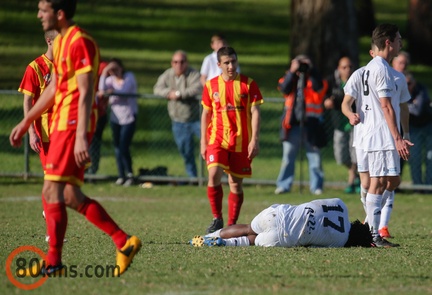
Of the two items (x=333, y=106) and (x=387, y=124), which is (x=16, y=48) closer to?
(x=333, y=106)

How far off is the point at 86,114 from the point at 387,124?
404 cm

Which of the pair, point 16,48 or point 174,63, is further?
point 16,48

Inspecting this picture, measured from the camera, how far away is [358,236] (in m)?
10.7

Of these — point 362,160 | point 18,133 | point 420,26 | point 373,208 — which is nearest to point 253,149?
point 362,160

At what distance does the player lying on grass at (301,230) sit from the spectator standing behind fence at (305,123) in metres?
7.55

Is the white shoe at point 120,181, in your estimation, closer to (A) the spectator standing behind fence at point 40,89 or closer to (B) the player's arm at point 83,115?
(A) the spectator standing behind fence at point 40,89

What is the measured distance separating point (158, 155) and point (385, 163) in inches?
379

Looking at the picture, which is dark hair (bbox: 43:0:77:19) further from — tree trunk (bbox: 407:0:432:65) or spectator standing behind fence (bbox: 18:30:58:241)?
tree trunk (bbox: 407:0:432:65)

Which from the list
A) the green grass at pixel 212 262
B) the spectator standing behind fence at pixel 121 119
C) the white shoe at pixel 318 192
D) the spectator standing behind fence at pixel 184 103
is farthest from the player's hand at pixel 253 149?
the spectator standing behind fence at pixel 121 119

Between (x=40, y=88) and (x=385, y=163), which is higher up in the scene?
(x=40, y=88)

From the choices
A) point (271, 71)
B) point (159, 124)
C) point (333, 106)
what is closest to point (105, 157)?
point (159, 124)

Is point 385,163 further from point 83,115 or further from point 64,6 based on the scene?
point 64,6

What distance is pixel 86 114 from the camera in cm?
814

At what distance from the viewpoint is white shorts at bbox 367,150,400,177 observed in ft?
36.3
